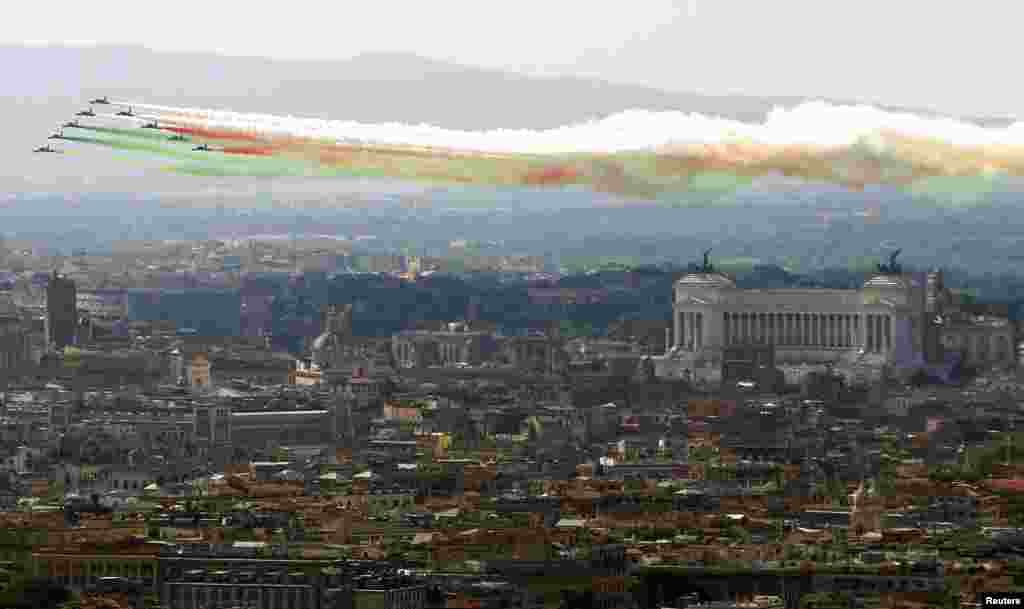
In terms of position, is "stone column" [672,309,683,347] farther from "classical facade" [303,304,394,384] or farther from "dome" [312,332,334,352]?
"dome" [312,332,334,352]

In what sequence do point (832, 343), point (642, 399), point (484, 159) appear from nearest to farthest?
point (484, 159)
point (642, 399)
point (832, 343)

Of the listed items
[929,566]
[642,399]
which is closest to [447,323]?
[642,399]

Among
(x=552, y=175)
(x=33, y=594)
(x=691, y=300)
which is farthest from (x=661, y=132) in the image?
(x=691, y=300)

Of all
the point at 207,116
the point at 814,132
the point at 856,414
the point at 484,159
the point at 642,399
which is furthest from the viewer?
the point at 642,399

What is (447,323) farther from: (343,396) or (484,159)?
(484,159)
